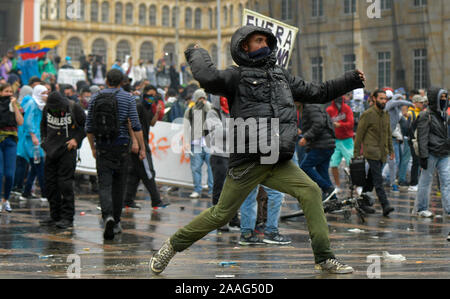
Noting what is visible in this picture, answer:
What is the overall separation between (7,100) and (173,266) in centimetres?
586

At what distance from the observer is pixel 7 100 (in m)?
12.6

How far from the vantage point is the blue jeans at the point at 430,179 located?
38.7 feet

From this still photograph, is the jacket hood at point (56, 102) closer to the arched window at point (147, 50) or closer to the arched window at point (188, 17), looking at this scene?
the arched window at point (147, 50)

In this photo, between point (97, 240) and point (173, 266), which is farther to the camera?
point (97, 240)

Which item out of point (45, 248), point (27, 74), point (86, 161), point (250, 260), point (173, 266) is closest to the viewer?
Result: point (173, 266)

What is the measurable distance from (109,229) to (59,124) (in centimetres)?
189

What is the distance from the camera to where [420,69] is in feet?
70.3

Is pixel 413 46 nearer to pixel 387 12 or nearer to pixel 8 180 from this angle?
pixel 387 12

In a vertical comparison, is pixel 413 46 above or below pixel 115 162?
above

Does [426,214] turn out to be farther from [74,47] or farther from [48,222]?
[74,47]

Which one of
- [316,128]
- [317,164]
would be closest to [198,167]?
[317,164]

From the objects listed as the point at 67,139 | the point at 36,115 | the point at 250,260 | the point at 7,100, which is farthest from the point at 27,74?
the point at 250,260

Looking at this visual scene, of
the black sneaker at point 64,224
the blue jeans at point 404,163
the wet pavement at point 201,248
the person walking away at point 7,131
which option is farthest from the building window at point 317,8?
the black sneaker at point 64,224

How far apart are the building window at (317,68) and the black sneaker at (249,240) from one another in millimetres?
11525
